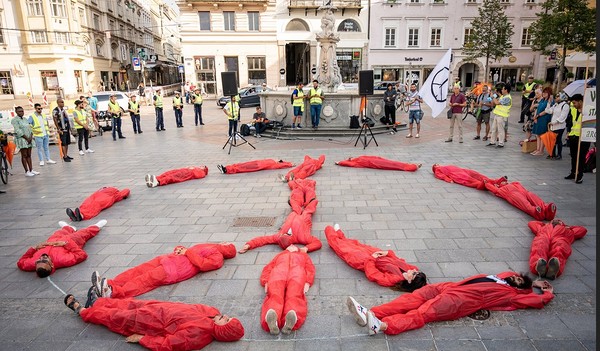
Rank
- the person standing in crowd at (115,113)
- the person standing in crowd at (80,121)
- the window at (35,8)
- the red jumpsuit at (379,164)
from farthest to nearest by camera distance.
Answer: the window at (35,8) → the person standing in crowd at (115,113) → the person standing in crowd at (80,121) → the red jumpsuit at (379,164)

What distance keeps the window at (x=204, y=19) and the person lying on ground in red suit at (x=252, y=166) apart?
3078 cm

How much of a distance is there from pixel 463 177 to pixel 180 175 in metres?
6.52

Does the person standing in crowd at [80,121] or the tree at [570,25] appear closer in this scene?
the person standing in crowd at [80,121]

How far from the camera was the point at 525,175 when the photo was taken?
358 inches

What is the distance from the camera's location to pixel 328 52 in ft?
53.2

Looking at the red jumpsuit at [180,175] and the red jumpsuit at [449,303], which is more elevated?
the red jumpsuit at [180,175]

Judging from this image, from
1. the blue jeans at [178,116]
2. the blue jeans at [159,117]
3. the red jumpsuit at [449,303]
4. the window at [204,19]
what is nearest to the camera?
the red jumpsuit at [449,303]

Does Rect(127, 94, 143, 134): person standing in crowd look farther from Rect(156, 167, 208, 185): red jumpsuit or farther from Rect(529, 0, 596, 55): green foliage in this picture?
Rect(529, 0, 596, 55): green foliage

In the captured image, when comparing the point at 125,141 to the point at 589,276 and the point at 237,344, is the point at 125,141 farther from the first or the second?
the point at 589,276

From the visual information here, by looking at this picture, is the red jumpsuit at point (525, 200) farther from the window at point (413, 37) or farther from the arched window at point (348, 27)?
the arched window at point (348, 27)

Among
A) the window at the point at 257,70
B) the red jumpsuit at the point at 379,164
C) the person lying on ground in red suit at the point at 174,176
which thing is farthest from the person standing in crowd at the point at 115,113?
the window at the point at 257,70

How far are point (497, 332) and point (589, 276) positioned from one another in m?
1.85

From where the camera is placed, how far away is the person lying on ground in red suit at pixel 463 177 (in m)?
8.06

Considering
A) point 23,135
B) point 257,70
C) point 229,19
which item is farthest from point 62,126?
point 229,19
